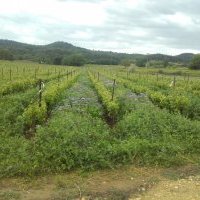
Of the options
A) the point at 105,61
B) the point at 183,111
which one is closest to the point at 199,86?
the point at 183,111

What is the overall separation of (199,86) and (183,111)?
1608 centimetres

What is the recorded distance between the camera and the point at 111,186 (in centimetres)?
995

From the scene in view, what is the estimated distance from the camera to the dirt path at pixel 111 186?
9.14 meters

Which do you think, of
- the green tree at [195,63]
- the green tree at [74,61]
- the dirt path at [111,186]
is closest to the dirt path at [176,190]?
the dirt path at [111,186]

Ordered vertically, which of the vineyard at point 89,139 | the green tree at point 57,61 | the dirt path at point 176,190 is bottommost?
the green tree at point 57,61

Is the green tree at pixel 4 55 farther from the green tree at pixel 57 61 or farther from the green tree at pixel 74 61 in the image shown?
the green tree at pixel 74 61

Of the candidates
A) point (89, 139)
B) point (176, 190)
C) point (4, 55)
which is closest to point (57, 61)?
point (4, 55)

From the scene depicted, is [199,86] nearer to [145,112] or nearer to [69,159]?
[145,112]

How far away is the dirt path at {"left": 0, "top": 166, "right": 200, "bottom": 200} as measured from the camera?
360 inches

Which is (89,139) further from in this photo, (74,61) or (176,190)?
(74,61)

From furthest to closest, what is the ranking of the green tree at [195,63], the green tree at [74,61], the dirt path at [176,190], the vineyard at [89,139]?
the green tree at [74,61] → the green tree at [195,63] → the vineyard at [89,139] → the dirt path at [176,190]

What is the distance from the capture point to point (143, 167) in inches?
455

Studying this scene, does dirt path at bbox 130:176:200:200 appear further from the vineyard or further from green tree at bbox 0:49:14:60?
green tree at bbox 0:49:14:60

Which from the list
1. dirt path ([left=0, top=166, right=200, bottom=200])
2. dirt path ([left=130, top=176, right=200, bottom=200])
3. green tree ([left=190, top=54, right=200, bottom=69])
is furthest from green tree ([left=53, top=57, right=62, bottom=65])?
dirt path ([left=130, top=176, right=200, bottom=200])
